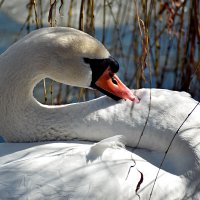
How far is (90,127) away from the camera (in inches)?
128

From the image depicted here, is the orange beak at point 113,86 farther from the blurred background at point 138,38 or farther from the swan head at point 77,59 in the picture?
the blurred background at point 138,38

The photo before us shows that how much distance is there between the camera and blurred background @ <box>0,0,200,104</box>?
171 inches

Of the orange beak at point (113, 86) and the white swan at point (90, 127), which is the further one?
the orange beak at point (113, 86)

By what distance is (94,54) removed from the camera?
321 centimetres

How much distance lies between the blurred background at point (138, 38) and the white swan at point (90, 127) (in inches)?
19.2

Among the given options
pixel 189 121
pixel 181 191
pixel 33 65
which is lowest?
pixel 181 191

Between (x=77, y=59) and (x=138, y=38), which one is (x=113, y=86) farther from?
(x=138, y=38)

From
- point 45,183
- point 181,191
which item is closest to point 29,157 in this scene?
point 45,183

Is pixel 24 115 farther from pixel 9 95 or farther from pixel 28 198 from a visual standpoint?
pixel 28 198

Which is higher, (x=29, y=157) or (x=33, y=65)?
(x=33, y=65)

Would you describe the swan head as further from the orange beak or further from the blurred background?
the blurred background

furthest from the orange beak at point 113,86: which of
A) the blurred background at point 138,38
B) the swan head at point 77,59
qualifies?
the blurred background at point 138,38

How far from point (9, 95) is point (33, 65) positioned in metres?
0.19

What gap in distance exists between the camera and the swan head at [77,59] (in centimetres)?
320
